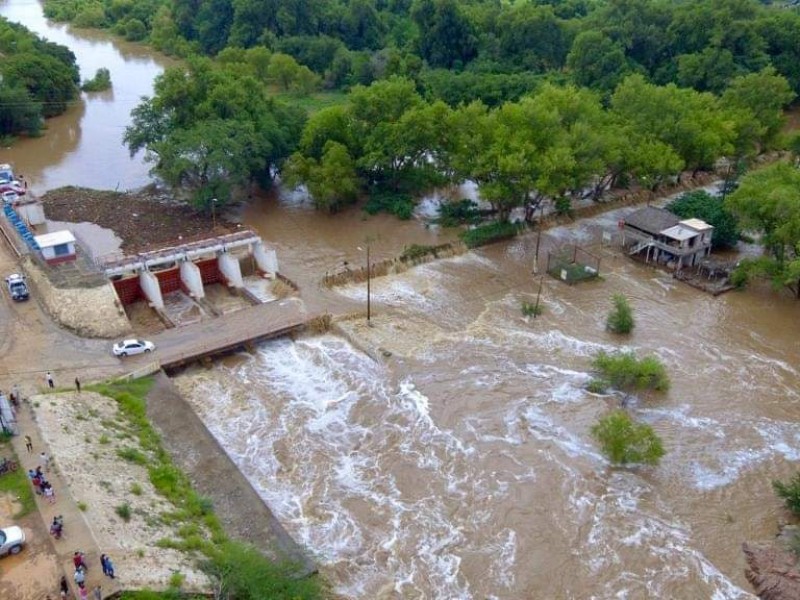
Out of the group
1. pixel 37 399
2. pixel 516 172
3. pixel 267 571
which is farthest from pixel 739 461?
pixel 37 399

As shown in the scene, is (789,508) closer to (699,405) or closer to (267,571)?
(699,405)

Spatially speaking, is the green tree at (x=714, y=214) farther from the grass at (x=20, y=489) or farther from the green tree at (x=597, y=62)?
the grass at (x=20, y=489)

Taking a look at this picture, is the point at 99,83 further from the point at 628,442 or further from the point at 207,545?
the point at 628,442

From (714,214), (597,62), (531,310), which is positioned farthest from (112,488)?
(597,62)

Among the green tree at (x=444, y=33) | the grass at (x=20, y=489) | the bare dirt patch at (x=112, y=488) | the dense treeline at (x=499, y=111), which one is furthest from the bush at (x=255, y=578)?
the green tree at (x=444, y=33)

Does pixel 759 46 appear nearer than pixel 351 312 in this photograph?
No
